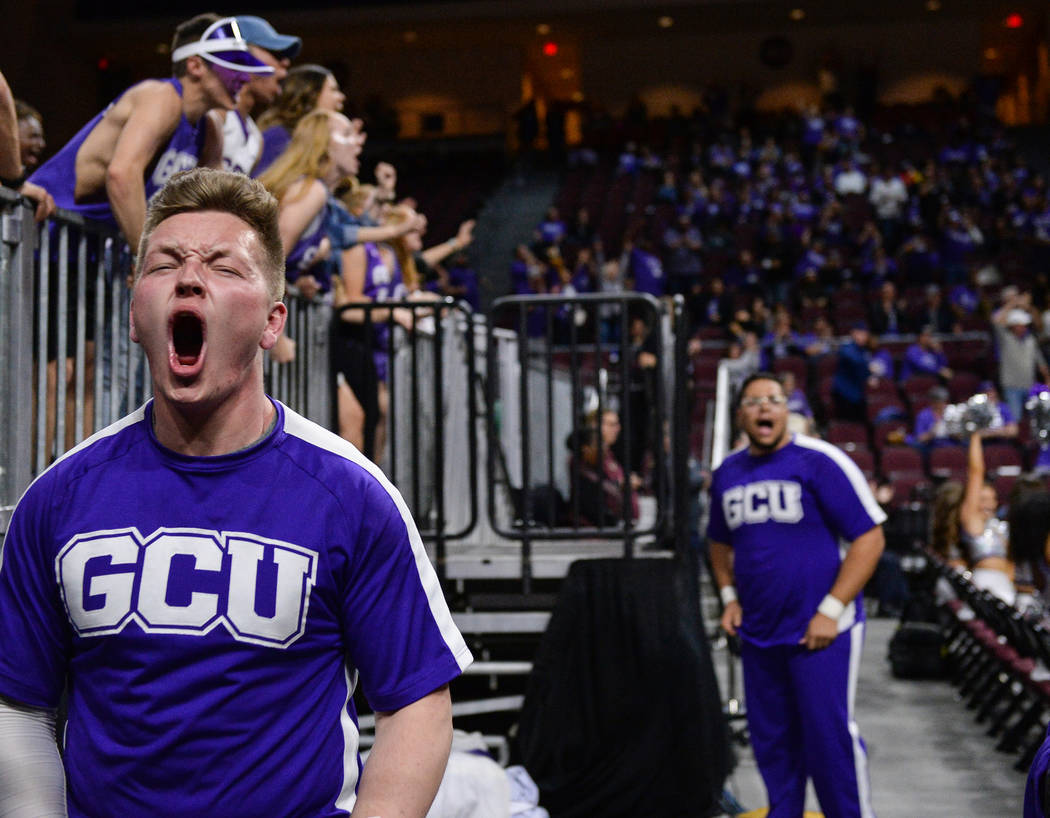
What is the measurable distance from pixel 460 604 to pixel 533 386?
241 cm

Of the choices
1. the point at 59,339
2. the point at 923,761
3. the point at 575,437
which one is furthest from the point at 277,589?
the point at 923,761

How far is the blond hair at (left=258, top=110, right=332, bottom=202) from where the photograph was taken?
4629mm

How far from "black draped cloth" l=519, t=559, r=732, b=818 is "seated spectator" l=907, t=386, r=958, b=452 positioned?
28.0ft

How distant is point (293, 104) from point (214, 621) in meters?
3.74

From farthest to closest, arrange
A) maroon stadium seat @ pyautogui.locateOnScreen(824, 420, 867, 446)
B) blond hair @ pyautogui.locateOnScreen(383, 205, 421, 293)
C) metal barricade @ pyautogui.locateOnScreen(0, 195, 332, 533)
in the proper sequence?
maroon stadium seat @ pyautogui.locateOnScreen(824, 420, 867, 446) → blond hair @ pyautogui.locateOnScreen(383, 205, 421, 293) → metal barricade @ pyautogui.locateOnScreen(0, 195, 332, 533)

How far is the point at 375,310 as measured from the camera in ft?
17.9

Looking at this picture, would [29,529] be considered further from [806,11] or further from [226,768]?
[806,11]

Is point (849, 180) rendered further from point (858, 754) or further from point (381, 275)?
point (858, 754)

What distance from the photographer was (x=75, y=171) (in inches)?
146

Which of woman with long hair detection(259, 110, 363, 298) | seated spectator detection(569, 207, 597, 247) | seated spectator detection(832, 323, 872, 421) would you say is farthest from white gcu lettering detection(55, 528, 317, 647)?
seated spectator detection(569, 207, 597, 247)

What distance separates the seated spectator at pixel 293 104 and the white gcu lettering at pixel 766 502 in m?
2.14

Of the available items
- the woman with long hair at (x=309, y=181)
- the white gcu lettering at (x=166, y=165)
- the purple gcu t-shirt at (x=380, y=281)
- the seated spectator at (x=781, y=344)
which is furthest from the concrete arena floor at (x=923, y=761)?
the seated spectator at (x=781, y=344)

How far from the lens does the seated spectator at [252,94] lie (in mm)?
3941

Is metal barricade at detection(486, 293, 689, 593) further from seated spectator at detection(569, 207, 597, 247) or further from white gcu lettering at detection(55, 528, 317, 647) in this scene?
seated spectator at detection(569, 207, 597, 247)
